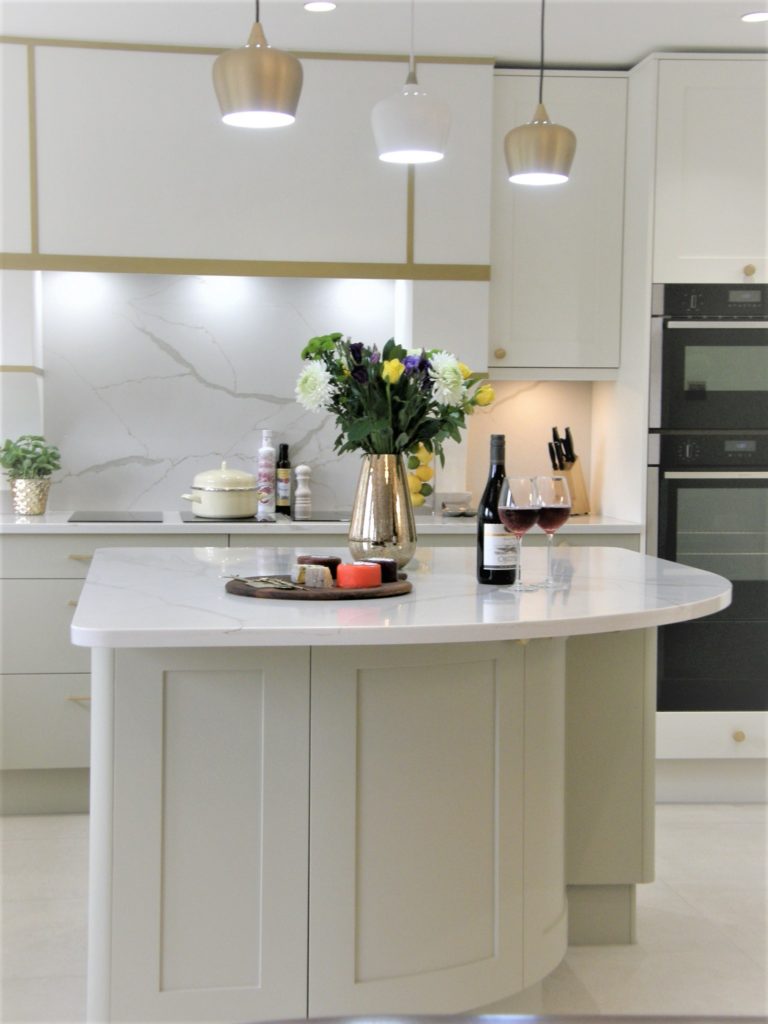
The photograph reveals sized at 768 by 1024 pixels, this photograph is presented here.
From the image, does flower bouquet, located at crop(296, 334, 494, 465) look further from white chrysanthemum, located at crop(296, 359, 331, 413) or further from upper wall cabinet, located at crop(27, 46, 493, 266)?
upper wall cabinet, located at crop(27, 46, 493, 266)

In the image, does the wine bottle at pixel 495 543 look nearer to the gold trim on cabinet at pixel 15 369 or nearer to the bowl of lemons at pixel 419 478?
the bowl of lemons at pixel 419 478

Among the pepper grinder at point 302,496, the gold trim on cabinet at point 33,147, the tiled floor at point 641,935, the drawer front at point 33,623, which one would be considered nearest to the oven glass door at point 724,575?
the tiled floor at point 641,935

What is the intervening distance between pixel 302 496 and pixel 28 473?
97cm

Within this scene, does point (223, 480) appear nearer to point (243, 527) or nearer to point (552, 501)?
point (243, 527)

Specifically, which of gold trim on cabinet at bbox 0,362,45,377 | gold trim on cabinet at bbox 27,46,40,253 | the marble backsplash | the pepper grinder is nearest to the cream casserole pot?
the pepper grinder

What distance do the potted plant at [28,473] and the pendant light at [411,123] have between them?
6.76 ft

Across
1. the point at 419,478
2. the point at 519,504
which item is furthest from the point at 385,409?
the point at 519,504

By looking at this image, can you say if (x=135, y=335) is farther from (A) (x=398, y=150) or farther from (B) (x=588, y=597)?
(B) (x=588, y=597)

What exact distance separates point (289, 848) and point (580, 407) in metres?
2.98

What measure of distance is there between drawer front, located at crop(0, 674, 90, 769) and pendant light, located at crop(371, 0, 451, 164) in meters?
2.12

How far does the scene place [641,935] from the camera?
120 inches

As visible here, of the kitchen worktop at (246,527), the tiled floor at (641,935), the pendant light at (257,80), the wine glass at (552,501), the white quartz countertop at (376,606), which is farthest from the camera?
the kitchen worktop at (246,527)

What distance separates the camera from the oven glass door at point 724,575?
4.22 meters

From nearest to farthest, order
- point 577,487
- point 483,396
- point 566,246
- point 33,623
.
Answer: point 483,396 < point 33,623 < point 566,246 < point 577,487
